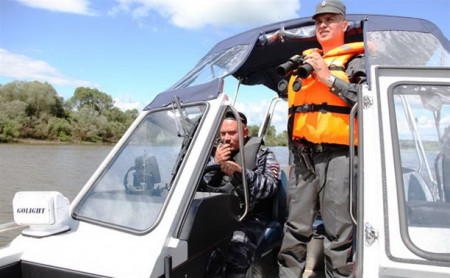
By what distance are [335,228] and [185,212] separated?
0.89 m

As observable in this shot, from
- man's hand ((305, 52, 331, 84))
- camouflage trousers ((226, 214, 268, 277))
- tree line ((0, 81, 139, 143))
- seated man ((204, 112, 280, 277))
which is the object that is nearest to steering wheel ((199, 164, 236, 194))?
seated man ((204, 112, 280, 277))

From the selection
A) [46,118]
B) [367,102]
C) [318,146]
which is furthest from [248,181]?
[46,118]

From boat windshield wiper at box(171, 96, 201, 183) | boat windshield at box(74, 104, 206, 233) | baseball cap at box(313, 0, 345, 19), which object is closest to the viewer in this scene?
boat windshield at box(74, 104, 206, 233)

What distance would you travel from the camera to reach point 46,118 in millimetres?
32688

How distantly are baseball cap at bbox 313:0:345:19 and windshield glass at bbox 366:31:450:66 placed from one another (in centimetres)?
24

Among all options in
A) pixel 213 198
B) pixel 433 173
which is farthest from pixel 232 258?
pixel 433 173

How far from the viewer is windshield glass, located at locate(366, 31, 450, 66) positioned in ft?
6.73

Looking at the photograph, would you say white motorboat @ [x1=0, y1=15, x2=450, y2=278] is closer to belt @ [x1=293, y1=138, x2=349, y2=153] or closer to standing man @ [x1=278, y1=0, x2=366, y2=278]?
standing man @ [x1=278, y1=0, x2=366, y2=278]

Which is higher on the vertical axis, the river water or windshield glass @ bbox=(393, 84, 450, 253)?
windshield glass @ bbox=(393, 84, 450, 253)

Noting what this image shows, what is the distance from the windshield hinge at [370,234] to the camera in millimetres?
1536

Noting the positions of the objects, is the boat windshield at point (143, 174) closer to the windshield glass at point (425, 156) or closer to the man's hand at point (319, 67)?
the man's hand at point (319, 67)

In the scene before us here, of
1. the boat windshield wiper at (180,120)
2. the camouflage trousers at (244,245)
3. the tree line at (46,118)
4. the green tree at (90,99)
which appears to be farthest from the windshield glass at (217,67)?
the green tree at (90,99)

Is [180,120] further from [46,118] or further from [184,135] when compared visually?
[46,118]

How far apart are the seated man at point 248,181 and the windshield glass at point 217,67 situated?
43cm
